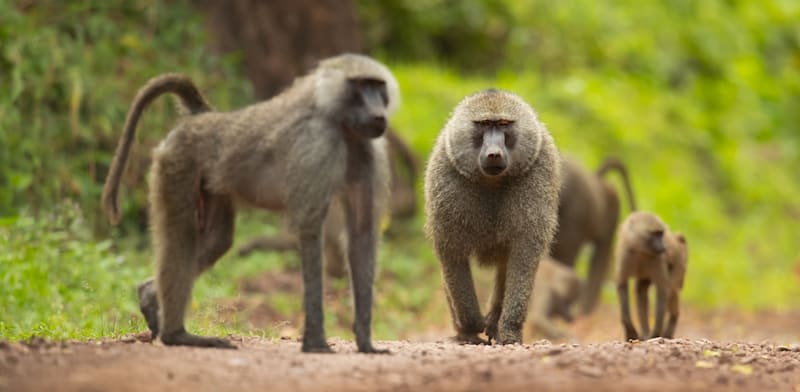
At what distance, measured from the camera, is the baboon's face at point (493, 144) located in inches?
224

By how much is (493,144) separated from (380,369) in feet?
6.15

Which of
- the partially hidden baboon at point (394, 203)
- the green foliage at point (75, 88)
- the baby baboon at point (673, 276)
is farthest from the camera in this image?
the partially hidden baboon at point (394, 203)

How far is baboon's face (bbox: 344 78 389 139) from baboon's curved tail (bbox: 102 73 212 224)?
928 millimetres

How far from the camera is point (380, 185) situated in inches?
207

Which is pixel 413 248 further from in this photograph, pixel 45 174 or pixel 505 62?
pixel 505 62

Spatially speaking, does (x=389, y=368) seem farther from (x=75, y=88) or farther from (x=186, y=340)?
(x=75, y=88)

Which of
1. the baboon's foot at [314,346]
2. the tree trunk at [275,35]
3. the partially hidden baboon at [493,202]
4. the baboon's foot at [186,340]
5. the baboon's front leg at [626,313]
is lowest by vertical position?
the baboon's foot at [186,340]

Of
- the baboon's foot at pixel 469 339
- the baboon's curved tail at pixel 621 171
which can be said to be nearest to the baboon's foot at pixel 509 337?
the baboon's foot at pixel 469 339

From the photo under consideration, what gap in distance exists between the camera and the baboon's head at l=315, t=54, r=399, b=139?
16.5ft

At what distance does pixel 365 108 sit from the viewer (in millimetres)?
5039

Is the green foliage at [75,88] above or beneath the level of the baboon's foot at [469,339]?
above

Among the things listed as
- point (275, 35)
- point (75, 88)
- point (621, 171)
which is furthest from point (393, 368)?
point (275, 35)

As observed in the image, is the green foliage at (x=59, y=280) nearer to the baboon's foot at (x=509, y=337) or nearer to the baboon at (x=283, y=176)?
the baboon at (x=283, y=176)

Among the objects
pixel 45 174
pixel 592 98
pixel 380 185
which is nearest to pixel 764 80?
pixel 592 98
